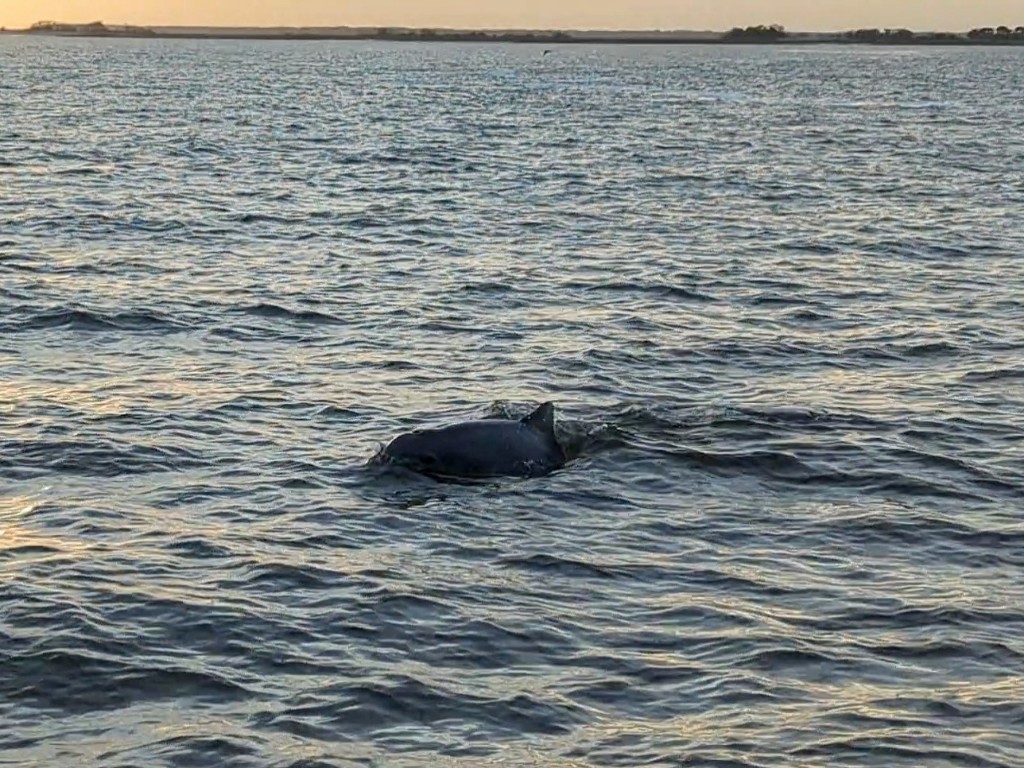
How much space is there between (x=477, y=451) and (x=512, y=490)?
0.67 metres

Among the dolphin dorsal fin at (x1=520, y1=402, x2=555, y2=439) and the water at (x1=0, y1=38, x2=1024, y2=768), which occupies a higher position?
the dolphin dorsal fin at (x1=520, y1=402, x2=555, y2=439)

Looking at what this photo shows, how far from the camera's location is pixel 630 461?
17.9 m

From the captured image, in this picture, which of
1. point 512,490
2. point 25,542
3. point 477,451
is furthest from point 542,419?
point 25,542

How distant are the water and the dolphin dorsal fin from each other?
70 centimetres

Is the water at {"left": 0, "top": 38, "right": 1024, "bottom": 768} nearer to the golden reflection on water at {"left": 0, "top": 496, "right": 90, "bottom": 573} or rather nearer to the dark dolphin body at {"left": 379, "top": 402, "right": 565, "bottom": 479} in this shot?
the golden reflection on water at {"left": 0, "top": 496, "right": 90, "bottom": 573}

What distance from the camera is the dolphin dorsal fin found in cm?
1745

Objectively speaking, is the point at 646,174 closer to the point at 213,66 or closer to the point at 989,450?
the point at 989,450

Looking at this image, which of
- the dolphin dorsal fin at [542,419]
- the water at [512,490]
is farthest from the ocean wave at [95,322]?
the dolphin dorsal fin at [542,419]

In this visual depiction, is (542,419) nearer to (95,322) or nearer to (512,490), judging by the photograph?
(512,490)

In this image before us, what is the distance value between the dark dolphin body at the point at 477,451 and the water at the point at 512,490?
1.10 ft

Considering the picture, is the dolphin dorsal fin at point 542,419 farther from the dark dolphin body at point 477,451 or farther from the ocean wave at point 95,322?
the ocean wave at point 95,322

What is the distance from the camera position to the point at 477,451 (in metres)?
17.0

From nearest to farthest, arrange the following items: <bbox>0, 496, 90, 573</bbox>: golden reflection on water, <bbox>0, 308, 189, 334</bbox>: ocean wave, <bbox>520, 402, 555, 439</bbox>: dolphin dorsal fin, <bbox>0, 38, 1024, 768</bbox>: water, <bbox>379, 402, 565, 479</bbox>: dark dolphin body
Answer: <bbox>0, 38, 1024, 768</bbox>: water, <bbox>0, 496, 90, 573</bbox>: golden reflection on water, <bbox>379, 402, 565, 479</bbox>: dark dolphin body, <bbox>520, 402, 555, 439</bbox>: dolphin dorsal fin, <bbox>0, 308, 189, 334</bbox>: ocean wave

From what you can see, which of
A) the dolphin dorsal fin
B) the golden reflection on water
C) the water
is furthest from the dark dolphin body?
the golden reflection on water
